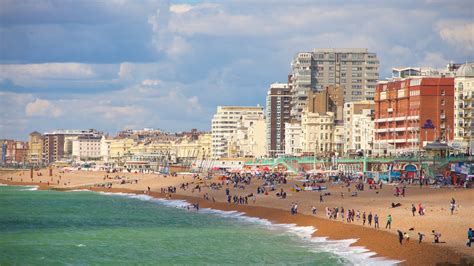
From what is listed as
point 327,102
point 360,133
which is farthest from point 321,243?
point 327,102

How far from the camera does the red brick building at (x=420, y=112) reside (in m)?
133

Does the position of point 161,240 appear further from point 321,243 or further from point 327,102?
point 327,102

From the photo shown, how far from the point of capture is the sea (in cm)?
5662

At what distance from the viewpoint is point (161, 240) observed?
68625 mm

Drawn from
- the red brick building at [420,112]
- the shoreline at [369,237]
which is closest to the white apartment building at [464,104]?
the red brick building at [420,112]

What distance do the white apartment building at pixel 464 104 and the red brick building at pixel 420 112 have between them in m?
1.60

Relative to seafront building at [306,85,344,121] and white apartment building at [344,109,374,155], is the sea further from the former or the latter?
seafront building at [306,85,344,121]

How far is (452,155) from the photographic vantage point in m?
115

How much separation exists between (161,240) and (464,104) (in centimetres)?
7173

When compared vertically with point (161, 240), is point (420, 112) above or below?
above

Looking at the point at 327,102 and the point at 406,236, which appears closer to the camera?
the point at 406,236

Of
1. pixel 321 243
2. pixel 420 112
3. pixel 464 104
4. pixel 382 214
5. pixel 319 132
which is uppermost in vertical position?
pixel 464 104

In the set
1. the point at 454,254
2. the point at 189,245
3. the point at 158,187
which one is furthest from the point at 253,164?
the point at 454,254

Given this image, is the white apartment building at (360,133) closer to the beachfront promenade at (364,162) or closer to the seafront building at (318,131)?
the seafront building at (318,131)
